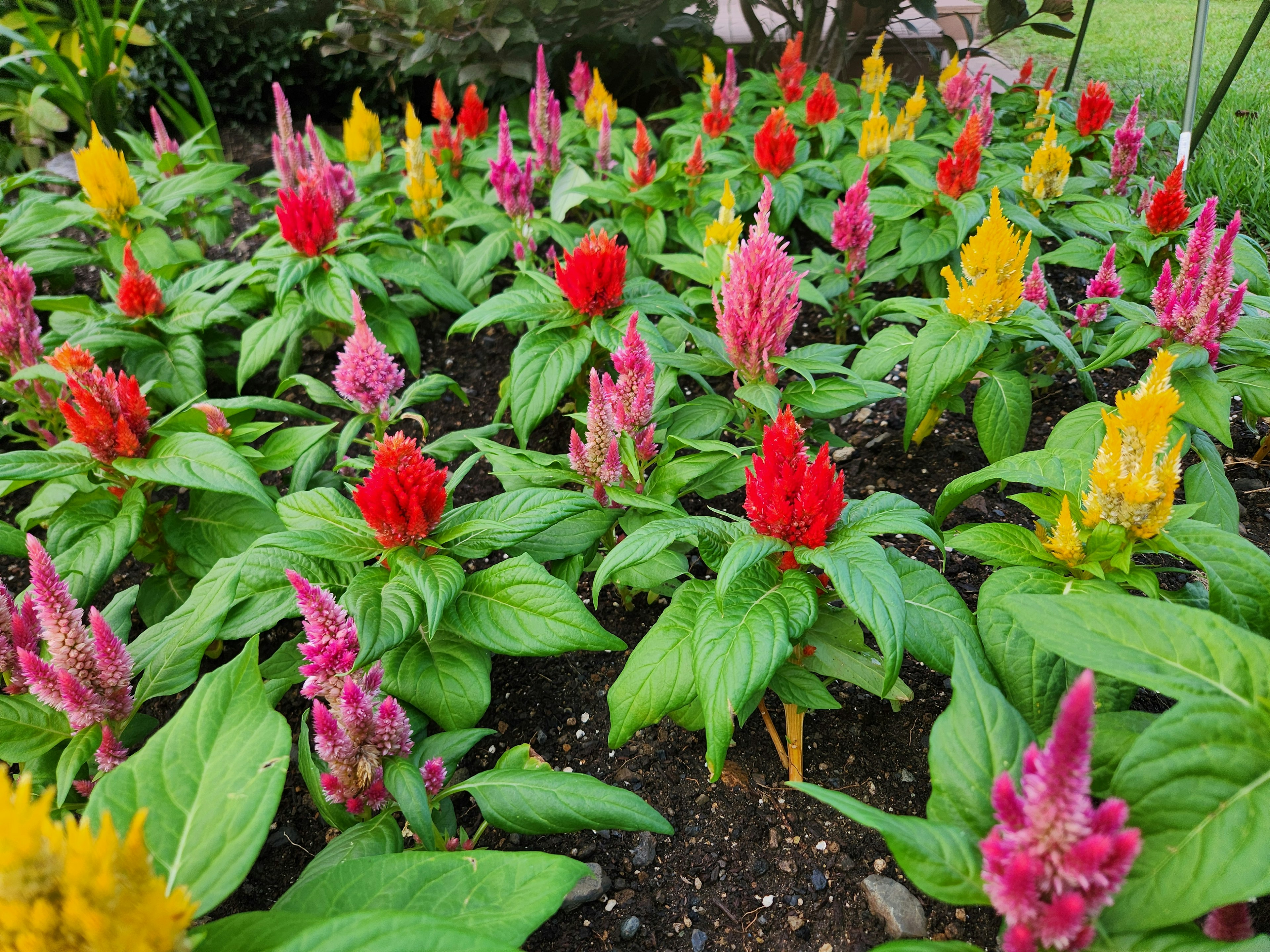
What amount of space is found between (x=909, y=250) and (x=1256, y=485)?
54.7 inches

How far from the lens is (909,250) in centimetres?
308

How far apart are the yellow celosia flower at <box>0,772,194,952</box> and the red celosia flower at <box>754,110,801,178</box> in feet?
10.6

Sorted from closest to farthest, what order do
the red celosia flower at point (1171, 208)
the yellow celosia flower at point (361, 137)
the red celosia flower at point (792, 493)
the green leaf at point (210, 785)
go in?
the green leaf at point (210, 785) < the red celosia flower at point (792, 493) < the red celosia flower at point (1171, 208) < the yellow celosia flower at point (361, 137)

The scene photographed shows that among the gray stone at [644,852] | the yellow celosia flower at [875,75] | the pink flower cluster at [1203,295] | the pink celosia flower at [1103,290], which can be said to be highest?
the yellow celosia flower at [875,75]

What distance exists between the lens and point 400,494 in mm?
1634

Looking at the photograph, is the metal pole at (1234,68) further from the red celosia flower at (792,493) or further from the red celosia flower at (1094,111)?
the red celosia flower at (792,493)

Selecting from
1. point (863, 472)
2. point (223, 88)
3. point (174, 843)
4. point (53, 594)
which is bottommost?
point (863, 472)

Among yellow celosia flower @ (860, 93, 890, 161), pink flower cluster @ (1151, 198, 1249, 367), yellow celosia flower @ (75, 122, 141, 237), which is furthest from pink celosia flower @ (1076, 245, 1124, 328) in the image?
yellow celosia flower @ (75, 122, 141, 237)

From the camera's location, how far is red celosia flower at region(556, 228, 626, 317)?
2.31 m

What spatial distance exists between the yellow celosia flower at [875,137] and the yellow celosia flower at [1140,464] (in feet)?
8.09

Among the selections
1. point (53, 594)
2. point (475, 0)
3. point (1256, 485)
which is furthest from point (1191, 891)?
point (475, 0)

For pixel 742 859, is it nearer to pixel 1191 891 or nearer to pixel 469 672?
pixel 469 672

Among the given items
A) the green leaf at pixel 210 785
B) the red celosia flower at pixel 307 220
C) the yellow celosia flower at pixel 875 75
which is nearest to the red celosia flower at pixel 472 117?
the red celosia flower at pixel 307 220

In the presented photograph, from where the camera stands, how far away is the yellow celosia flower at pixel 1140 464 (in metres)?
1.35
